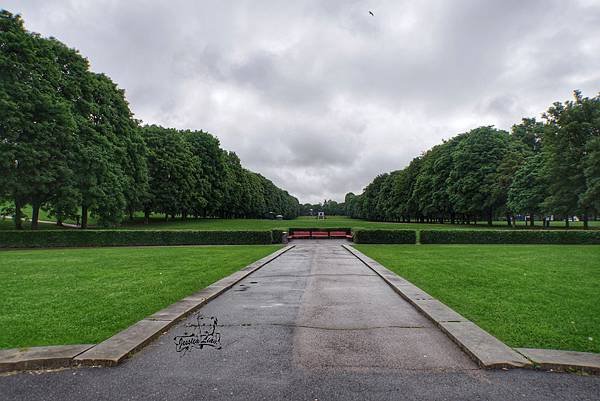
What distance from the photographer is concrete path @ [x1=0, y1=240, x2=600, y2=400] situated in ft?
12.4

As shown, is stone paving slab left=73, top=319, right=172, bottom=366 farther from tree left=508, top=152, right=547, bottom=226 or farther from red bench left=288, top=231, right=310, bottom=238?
tree left=508, top=152, right=547, bottom=226

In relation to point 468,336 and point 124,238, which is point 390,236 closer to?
point 124,238

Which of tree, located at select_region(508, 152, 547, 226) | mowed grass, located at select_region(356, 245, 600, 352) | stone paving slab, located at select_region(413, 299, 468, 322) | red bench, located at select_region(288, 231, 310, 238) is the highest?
tree, located at select_region(508, 152, 547, 226)

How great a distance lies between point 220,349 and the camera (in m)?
5.09

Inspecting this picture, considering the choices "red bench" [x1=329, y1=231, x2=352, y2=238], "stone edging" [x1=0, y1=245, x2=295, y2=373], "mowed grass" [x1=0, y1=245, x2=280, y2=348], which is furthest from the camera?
"red bench" [x1=329, y1=231, x2=352, y2=238]

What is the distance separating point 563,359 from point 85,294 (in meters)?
9.42

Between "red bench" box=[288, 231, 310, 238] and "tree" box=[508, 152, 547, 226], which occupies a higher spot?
"tree" box=[508, 152, 547, 226]

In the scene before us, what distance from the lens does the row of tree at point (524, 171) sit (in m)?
38.3

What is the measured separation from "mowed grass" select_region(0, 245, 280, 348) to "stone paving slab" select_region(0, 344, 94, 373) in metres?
0.35

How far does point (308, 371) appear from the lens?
4273 mm

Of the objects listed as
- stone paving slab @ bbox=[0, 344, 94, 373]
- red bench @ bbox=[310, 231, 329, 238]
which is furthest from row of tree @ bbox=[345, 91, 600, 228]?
stone paving slab @ bbox=[0, 344, 94, 373]

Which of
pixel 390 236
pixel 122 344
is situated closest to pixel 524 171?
pixel 390 236

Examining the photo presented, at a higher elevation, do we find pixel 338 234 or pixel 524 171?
pixel 524 171

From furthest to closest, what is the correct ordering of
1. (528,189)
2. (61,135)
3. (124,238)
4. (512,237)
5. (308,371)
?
(528,189), (512,237), (124,238), (61,135), (308,371)
